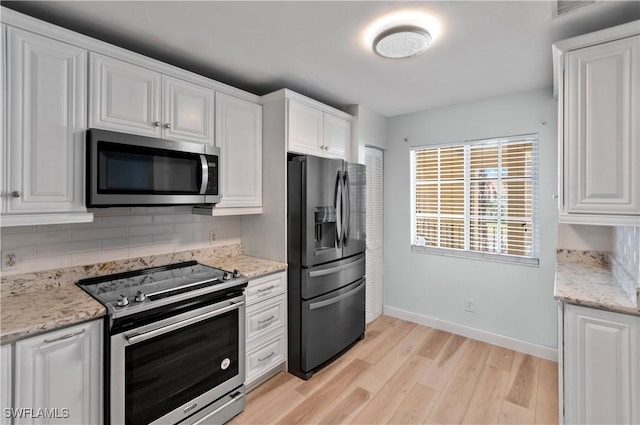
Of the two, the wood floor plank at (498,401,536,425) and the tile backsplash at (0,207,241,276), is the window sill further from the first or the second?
the tile backsplash at (0,207,241,276)

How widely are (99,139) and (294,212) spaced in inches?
53.9

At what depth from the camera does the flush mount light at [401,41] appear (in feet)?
5.81

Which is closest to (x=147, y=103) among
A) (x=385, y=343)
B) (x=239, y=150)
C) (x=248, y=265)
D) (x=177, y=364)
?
(x=239, y=150)

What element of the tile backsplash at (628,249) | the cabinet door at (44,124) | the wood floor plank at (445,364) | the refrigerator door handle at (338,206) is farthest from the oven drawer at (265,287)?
the tile backsplash at (628,249)

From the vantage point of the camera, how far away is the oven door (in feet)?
5.25

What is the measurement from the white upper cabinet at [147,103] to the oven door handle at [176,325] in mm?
1183

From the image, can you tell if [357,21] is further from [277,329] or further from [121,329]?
[277,329]

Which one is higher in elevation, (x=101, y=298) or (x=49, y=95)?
(x=49, y=95)

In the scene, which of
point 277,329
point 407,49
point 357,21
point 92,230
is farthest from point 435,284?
point 92,230

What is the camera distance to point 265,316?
2.41 m

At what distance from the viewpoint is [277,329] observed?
252 centimetres

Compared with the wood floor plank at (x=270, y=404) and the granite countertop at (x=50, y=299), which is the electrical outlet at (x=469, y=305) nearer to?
the wood floor plank at (x=270, y=404)

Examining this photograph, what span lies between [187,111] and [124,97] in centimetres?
40

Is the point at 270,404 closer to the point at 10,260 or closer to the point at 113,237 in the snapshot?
the point at 113,237
